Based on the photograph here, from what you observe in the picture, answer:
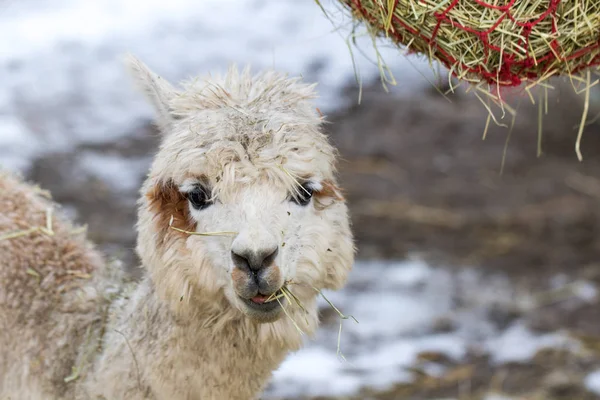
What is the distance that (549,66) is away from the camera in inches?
117

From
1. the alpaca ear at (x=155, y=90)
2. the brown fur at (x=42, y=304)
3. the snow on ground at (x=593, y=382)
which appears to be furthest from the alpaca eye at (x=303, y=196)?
the snow on ground at (x=593, y=382)

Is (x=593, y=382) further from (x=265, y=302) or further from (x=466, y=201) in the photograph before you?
(x=265, y=302)

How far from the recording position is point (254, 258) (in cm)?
255

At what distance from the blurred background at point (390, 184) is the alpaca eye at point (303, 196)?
2.80 ft

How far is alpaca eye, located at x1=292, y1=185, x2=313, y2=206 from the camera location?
9.23 ft

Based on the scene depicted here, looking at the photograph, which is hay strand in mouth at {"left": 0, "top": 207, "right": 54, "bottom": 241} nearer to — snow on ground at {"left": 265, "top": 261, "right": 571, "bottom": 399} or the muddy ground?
snow on ground at {"left": 265, "top": 261, "right": 571, "bottom": 399}

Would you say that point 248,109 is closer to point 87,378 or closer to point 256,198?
point 256,198

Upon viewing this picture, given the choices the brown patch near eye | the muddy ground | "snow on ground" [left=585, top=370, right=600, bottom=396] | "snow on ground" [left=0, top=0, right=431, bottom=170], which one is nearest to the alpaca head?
the brown patch near eye

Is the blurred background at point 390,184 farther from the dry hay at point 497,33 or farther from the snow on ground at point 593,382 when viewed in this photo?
the dry hay at point 497,33

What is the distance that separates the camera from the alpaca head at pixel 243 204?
2.68 meters

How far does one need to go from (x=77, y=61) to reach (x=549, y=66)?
819 cm

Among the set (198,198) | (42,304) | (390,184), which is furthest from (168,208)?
(390,184)

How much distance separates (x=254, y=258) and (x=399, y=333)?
4.05m

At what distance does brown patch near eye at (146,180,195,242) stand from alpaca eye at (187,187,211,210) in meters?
0.05
